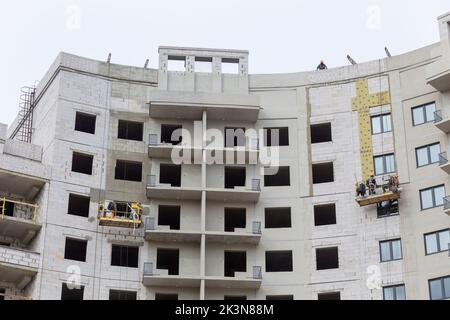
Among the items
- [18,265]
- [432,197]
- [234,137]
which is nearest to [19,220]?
[18,265]

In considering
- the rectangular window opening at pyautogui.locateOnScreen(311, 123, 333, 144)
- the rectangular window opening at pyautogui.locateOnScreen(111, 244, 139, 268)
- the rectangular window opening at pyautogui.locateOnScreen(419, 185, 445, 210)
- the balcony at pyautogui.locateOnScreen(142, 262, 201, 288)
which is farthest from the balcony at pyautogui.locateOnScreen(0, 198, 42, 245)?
the rectangular window opening at pyautogui.locateOnScreen(419, 185, 445, 210)

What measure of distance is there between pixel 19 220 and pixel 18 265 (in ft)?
11.2

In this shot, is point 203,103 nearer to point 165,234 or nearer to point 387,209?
point 165,234

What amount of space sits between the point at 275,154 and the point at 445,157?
13232mm

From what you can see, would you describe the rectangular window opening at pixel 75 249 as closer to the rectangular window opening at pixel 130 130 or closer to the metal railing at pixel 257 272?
the rectangular window opening at pixel 130 130

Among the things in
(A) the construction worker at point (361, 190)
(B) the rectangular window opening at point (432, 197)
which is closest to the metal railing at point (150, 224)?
(A) the construction worker at point (361, 190)

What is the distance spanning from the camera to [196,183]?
62438mm

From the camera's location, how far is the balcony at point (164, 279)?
5728 centimetres

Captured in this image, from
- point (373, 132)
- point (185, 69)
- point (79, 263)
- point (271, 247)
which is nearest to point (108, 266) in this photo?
point (79, 263)

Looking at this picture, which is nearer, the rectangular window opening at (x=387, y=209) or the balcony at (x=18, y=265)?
the balcony at (x=18, y=265)

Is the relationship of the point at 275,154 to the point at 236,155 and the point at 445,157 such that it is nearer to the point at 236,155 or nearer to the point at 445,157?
the point at 236,155

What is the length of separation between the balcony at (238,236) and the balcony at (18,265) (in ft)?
41.4

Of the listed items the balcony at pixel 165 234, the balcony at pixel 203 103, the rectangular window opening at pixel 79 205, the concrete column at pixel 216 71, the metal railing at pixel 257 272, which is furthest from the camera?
the concrete column at pixel 216 71

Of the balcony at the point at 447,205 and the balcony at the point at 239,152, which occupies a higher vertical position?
the balcony at the point at 239,152
